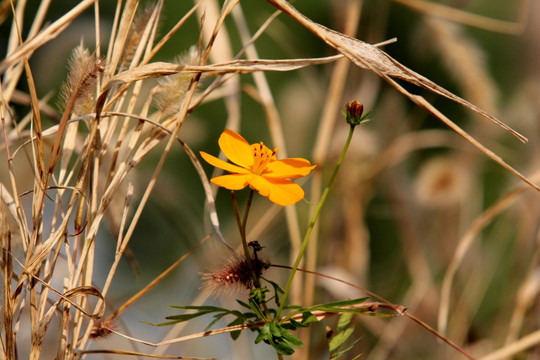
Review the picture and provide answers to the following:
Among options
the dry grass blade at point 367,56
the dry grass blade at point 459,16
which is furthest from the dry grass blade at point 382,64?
the dry grass blade at point 459,16

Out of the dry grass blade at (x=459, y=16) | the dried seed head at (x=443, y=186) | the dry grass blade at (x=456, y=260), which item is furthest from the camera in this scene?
the dried seed head at (x=443, y=186)

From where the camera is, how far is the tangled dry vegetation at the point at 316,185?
0.39m

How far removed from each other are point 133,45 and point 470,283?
26.6 inches

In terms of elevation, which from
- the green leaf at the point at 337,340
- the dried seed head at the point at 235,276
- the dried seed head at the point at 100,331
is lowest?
the dried seed head at the point at 100,331

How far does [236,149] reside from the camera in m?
0.39

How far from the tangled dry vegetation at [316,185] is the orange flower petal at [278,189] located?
0.07m

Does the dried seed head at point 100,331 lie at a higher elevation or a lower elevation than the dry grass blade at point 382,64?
lower

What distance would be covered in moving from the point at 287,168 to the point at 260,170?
0.02m

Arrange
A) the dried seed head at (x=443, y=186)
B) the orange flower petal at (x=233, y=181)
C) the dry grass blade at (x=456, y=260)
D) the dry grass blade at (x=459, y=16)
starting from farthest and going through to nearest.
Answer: the dried seed head at (x=443, y=186)
the dry grass blade at (x=459, y=16)
the dry grass blade at (x=456, y=260)
the orange flower petal at (x=233, y=181)

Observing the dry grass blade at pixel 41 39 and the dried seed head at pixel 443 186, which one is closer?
the dry grass blade at pixel 41 39

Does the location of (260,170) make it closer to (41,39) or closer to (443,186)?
Answer: (41,39)

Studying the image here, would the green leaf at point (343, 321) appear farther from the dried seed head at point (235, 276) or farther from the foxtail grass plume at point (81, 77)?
the foxtail grass plume at point (81, 77)

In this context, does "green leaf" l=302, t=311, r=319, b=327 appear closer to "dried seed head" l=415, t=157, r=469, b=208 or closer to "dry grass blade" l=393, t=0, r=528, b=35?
"dry grass blade" l=393, t=0, r=528, b=35

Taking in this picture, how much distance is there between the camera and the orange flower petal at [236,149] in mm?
373
